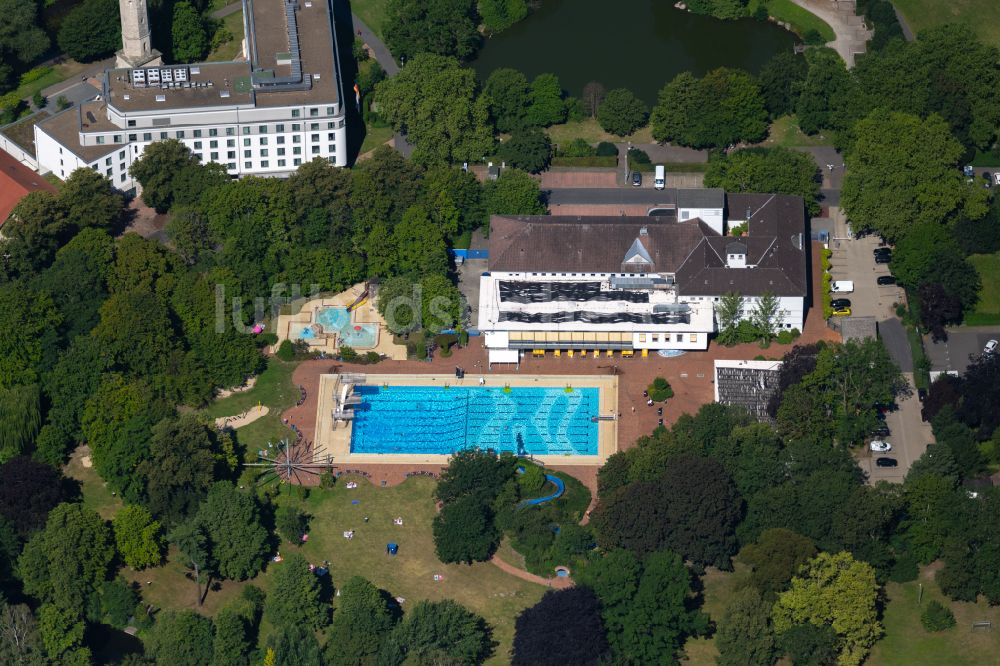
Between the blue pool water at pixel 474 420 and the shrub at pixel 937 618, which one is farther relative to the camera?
the blue pool water at pixel 474 420

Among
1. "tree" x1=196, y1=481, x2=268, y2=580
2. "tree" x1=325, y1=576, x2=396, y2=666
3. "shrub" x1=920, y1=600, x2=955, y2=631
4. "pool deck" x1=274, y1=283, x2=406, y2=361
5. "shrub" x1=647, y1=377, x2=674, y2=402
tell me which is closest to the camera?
"tree" x1=325, y1=576, x2=396, y2=666

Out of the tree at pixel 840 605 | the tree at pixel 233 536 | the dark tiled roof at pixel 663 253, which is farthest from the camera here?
the dark tiled roof at pixel 663 253

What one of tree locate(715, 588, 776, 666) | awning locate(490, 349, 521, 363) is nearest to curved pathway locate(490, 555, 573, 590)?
tree locate(715, 588, 776, 666)

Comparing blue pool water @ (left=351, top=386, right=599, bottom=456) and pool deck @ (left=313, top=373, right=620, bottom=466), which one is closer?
pool deck @ (left=313, top=373, right=620, bottom=466)

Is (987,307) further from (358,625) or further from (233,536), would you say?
(233,536)

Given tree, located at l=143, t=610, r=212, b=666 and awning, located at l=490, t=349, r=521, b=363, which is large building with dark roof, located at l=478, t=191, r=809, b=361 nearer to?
awning, located at l=490, t=349, r=521, b=363

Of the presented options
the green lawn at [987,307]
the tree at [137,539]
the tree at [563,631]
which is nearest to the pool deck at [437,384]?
the tree at [137,539]

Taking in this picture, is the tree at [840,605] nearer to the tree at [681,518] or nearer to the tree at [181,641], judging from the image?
the tree at [681,518]

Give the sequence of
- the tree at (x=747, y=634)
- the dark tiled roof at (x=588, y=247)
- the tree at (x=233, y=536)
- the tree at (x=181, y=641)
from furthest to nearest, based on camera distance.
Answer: the dark tiled roof at (x=588, y=247) < the tree at (x=233, y=536) < the tree at (x=181, y=641) < the tree at (x=747, y=634)
